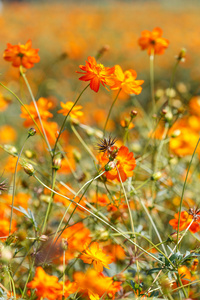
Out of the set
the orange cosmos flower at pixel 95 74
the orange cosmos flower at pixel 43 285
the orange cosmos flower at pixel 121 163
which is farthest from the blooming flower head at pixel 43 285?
the orange cosmos flower at pixel 95 74

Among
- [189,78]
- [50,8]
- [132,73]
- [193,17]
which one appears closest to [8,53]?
[132,73]

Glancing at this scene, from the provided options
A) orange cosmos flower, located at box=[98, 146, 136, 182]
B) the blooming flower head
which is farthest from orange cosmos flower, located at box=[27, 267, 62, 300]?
orange cosmos flower, located at box=[98, 146, 136, 182]

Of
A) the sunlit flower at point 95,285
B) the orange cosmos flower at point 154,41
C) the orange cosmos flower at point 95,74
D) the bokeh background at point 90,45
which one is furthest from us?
the bokeh background at point 90,45

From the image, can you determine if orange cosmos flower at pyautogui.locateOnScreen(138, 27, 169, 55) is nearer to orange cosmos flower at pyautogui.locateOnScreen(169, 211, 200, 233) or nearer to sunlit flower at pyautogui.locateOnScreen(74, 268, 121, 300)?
orange cosmos flower at pyautogui.locateOnScreen(169, 211, 200, 233)

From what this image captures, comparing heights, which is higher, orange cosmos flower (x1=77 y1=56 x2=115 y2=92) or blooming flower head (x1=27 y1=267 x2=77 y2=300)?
orange cosmos flower (x1=77 y1=56 x2=115 y2=92)

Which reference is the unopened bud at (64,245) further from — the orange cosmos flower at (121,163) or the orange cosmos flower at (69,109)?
the orange cosmos flower at (69,109)

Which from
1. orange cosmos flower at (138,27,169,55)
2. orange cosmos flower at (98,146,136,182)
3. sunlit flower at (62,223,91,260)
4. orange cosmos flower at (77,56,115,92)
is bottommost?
sunlit flower at (62,223,91,260)

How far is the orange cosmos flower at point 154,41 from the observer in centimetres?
93

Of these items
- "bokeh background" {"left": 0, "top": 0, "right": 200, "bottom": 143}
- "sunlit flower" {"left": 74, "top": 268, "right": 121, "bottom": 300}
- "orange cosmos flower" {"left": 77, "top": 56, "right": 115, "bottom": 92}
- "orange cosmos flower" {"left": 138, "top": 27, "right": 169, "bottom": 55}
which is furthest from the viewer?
"bokeh background" {"left": 0, "top": 0, "right": 200, "bottom": 143}

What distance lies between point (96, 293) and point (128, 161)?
0.78ft

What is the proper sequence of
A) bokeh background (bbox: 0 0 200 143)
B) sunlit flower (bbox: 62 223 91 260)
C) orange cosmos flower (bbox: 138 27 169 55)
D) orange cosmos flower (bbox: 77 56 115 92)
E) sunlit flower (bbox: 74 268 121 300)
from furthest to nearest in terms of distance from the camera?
bokeh background (bbox: 0 0 200 143), orange cosmos flower (bbox: 138 27 169 55), sunlit flower (bbox: 62 223 91 260), orange cosmos flower (bbox: 77 56 115 92), sunlit flower (bbox: 74 268 121 300)

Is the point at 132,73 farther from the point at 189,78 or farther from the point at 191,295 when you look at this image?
the point at 189,78

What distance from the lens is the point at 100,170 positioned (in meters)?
0.62

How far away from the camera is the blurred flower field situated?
24.0 inches
